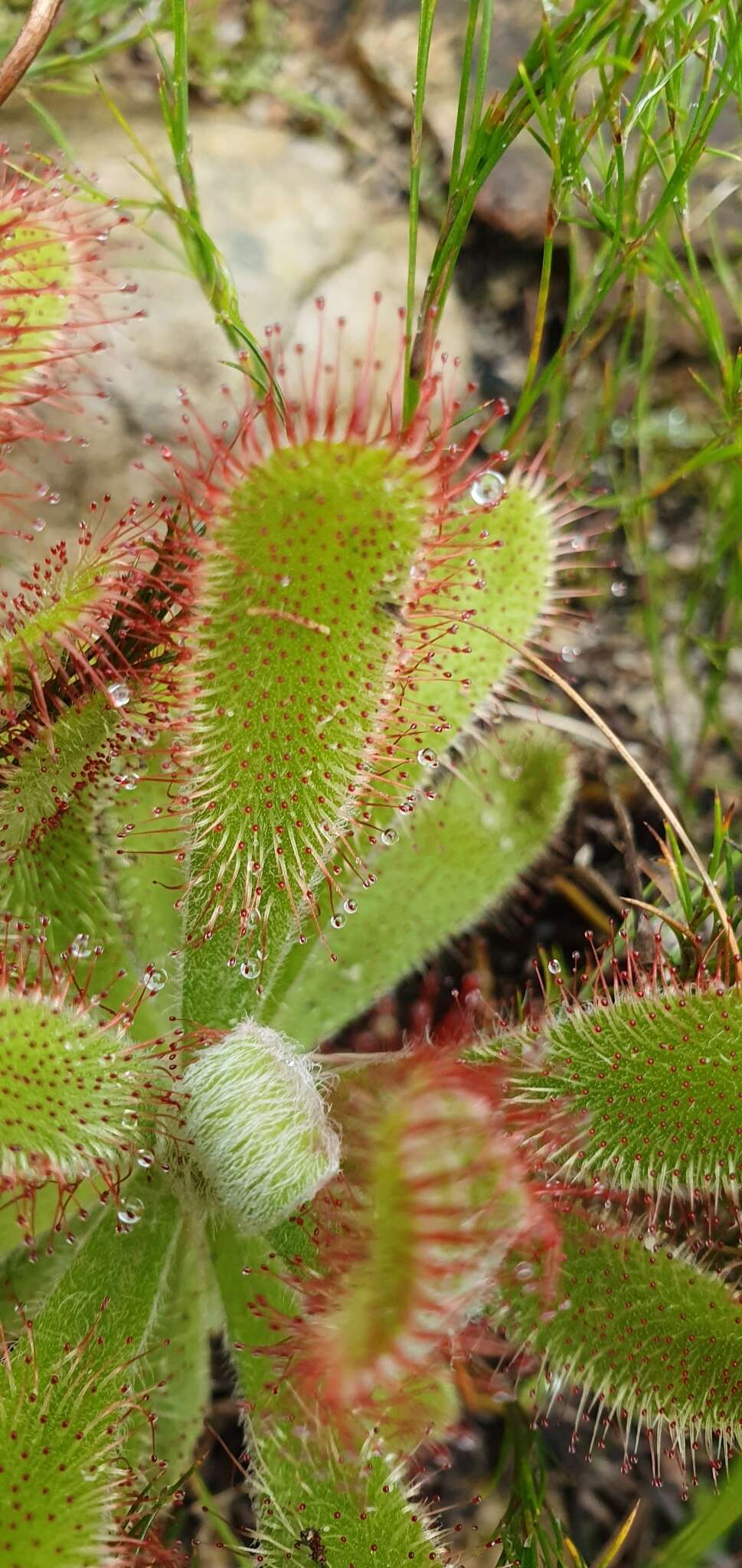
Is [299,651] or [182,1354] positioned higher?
[299,651]

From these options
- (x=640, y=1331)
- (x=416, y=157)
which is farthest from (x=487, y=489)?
(x=640, y=1331)

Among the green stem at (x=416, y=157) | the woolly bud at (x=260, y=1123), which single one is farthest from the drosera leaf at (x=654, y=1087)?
the green stem at (x=416, y=157)

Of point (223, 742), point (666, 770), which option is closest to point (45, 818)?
point (223, 742)

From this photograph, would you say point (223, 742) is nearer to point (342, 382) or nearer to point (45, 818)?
point (45, 818)

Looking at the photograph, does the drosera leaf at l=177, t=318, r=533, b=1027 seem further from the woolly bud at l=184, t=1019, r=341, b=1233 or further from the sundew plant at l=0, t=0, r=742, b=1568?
the woolly bud at l=184, t=1019, r=341, b=1233

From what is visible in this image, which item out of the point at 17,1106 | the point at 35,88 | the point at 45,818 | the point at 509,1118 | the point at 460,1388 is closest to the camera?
the point at 17,1106

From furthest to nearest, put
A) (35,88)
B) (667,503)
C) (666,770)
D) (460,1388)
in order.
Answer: (667,503)
(666,770)
(35,88)
(460,1388)

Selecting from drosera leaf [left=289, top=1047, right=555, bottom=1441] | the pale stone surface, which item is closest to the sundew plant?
drosera leaf [left=289, top=1047, right=555, bottom=1441]

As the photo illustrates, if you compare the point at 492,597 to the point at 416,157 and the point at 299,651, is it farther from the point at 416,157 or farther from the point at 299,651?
the point at 416,157
